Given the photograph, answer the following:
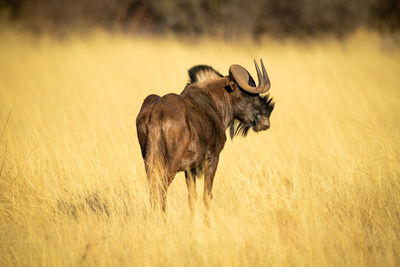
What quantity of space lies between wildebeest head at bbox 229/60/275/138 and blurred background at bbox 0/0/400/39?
13.4 m

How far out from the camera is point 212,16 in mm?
19234

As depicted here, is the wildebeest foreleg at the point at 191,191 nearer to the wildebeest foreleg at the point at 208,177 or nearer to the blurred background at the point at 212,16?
the wildebeest foreleg at the point at 208,177

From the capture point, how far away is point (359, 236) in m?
3.87

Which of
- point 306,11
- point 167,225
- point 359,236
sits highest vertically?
point 306,11

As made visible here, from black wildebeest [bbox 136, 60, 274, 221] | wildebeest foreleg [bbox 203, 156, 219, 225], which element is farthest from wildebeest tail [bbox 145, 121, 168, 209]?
wildebeest foreleg [bbox 203, 156, 219, 225]

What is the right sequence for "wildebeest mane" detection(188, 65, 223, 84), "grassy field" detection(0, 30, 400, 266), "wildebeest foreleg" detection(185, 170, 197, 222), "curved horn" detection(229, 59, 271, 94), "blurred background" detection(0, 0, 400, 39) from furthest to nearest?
"blurred background" detection(0, 0, 400, 39)
"wildebeest mane" detection(188, 65, 223, 84)
"curved horn" detection(229, 59, 271, 94)
"wildebeest foreleg" detection(185, 170, 197, 222)
"grassy field" detection(0, 30, 400, 266)

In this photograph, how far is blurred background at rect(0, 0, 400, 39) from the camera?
696 inches

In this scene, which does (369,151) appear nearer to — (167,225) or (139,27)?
(167,225)

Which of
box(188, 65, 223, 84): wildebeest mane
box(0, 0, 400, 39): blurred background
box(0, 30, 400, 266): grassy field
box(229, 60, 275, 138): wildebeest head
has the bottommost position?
box(0, 30, 400, 266): grassy field

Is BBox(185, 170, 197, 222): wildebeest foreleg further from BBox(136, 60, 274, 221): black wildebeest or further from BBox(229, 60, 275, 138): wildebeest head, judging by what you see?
BBox(229, 60, 275, 138): wildebeest head

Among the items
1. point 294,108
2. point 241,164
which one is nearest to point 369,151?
point 241,164

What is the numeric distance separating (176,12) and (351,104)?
12.4 m

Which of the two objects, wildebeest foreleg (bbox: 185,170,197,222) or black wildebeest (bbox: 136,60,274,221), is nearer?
black wildebeest (bbox: 136,60,274,221)

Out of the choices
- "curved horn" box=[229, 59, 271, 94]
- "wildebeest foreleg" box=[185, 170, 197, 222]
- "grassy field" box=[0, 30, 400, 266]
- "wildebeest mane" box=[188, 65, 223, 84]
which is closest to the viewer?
"grassy field" box=[0, 30, 400, 266]
